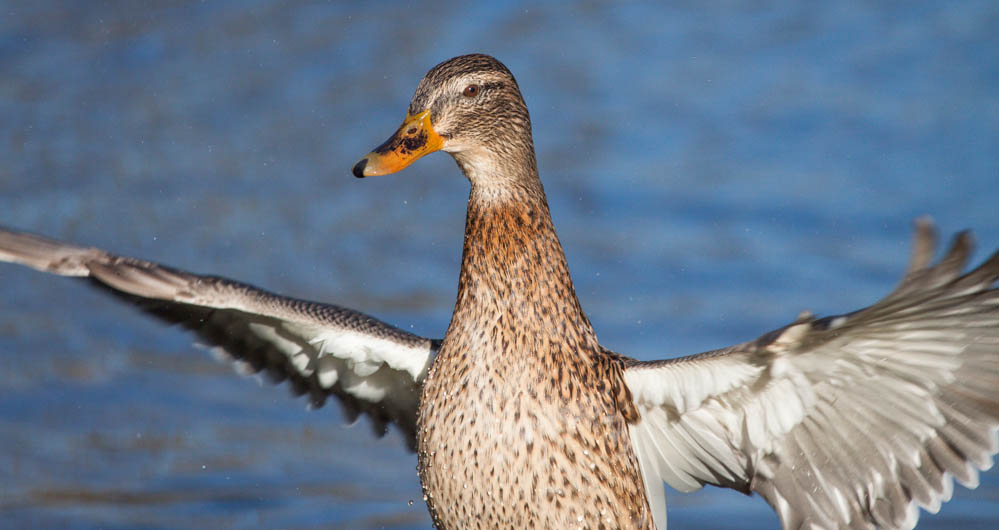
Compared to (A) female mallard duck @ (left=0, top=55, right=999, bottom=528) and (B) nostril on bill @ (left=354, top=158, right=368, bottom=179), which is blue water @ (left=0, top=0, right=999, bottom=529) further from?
(B) nostril on bill @ (left=354, top=158, right=368, bottom=179)

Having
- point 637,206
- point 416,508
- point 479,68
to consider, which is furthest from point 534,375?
point 637,206

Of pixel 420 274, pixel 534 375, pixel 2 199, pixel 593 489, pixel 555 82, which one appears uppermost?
pixel 555 82

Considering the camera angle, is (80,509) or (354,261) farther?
(354,261)

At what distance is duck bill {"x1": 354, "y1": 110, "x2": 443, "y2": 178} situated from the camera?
15.7 feet

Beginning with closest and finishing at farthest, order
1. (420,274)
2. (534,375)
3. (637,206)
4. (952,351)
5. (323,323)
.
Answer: (952,351)
(534,375)
(323,323)
(420,274)
(637,206)

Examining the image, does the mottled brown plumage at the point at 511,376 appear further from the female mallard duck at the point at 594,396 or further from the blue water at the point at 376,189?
the blue water at the point at 376,189

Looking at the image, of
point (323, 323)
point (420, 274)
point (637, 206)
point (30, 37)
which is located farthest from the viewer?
point (30, 37)

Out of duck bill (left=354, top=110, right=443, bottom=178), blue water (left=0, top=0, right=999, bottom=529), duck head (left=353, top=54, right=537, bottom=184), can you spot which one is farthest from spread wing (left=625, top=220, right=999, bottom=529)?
blue water (left=0, top=0, right=999, bottom=529)

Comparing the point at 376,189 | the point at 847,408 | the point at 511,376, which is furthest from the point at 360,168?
the point at 376,189

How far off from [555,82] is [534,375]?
860 cm

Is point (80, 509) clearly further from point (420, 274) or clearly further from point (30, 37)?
point (30, 37)

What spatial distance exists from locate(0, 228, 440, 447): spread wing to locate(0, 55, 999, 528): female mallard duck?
0.01 metres

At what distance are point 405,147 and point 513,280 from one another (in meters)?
0.57

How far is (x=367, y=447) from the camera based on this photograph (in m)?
8.12
